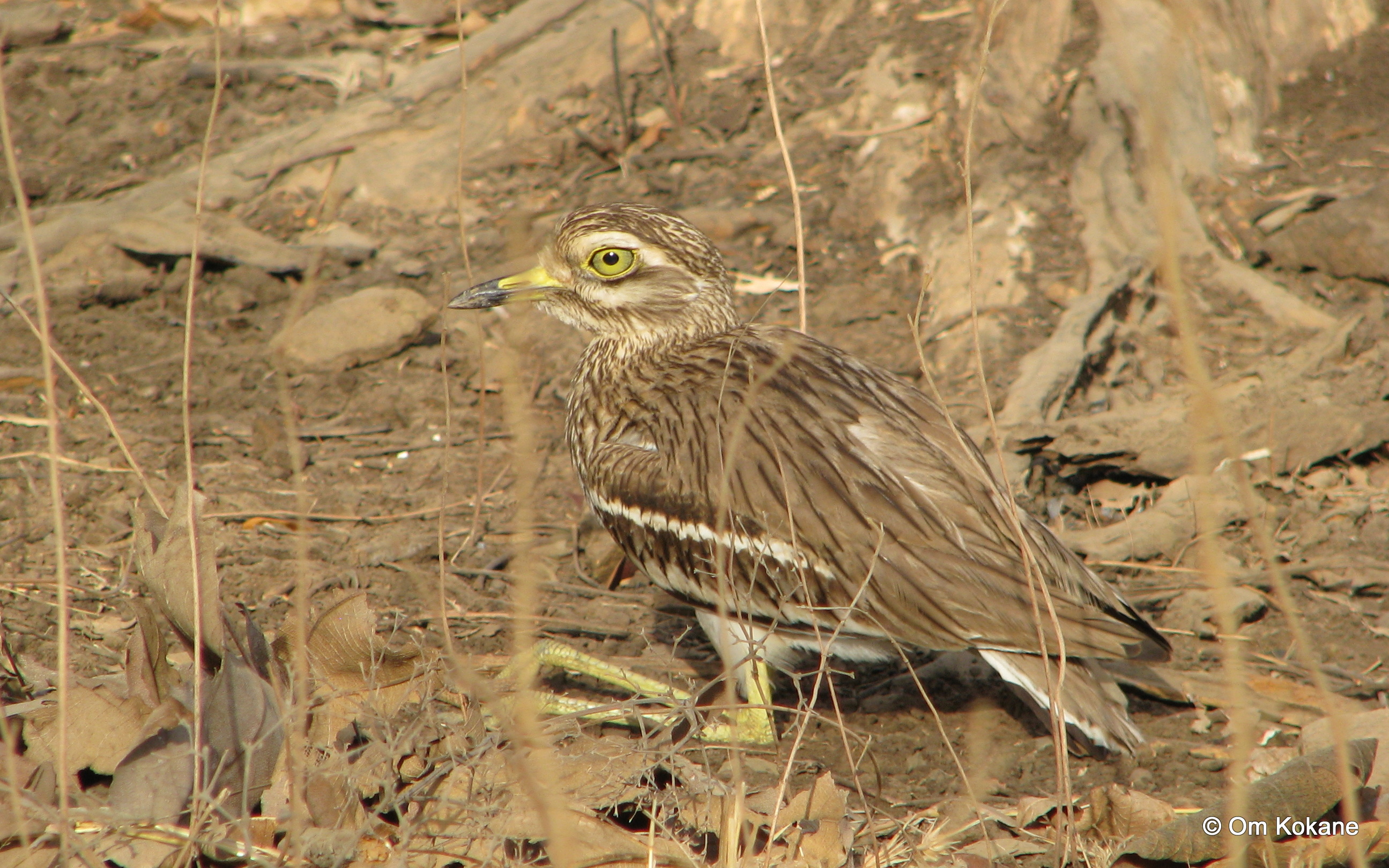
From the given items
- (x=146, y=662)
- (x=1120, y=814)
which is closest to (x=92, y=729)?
(x=146, y=662)

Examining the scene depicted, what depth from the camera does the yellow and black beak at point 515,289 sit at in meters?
3.23

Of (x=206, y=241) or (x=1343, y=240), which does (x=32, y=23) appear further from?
(x=1343, y=240)

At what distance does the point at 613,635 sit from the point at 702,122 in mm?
2997

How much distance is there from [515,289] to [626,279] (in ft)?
1.05

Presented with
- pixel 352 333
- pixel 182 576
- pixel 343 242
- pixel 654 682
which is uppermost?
pixel 182 576

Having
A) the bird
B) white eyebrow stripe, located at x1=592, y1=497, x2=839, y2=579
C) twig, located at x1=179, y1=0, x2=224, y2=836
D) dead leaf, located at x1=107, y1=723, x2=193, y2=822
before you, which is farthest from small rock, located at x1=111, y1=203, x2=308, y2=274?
dead leaf, located at x1=107, y1=723, x2=193, y2=822

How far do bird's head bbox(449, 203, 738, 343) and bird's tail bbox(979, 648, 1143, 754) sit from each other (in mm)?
1279

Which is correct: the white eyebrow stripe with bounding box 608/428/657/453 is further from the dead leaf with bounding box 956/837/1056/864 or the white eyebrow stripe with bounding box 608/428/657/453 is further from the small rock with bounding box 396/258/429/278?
the small rock with bounding box 396/258/429/278

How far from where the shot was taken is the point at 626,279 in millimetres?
3213

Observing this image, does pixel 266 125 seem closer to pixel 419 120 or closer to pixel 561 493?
pixel 419 120

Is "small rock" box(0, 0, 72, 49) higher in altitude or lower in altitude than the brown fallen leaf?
higher

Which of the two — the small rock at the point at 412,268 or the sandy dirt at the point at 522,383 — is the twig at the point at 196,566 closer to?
the sandy dirt at the point at 522,383

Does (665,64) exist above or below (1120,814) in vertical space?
above

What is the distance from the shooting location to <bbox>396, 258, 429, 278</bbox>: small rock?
4.64 metres
